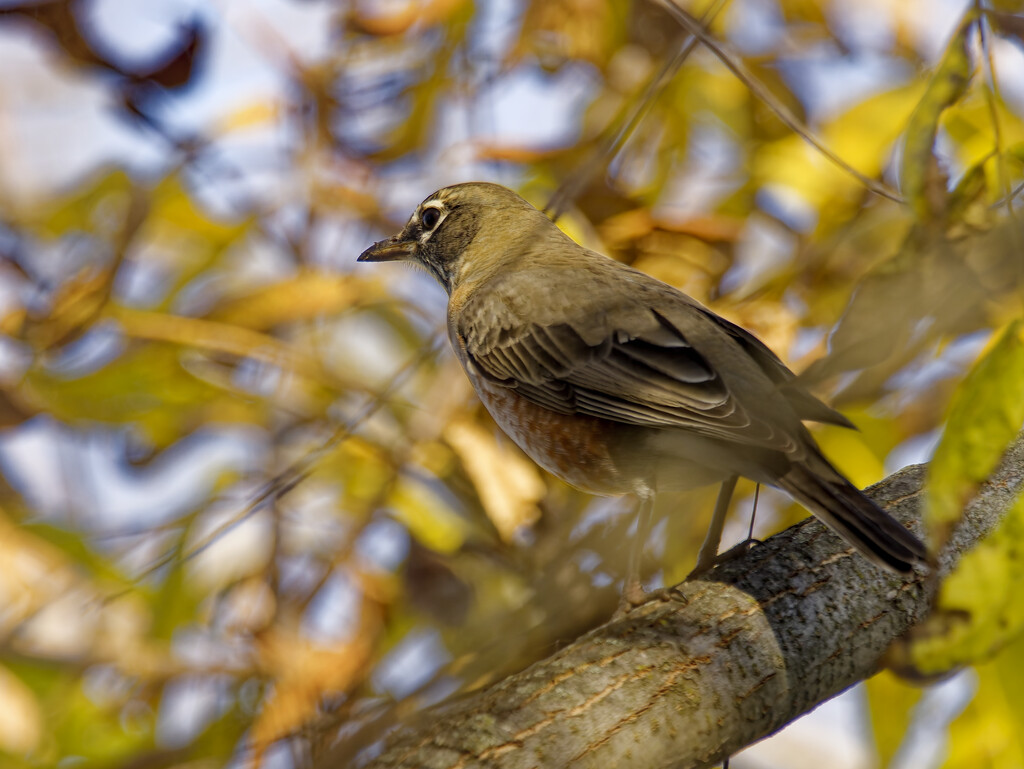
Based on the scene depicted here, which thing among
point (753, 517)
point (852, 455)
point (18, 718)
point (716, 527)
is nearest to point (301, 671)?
point (18, 718)

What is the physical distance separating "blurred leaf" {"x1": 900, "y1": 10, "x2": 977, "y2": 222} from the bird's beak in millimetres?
3166

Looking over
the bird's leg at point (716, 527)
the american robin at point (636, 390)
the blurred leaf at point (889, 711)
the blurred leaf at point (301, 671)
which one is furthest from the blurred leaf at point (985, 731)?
the blurred leaf at point (301, 671)

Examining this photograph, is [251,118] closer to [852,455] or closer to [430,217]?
[430,217]

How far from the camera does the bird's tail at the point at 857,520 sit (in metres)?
2.51

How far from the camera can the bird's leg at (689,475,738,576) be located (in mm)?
3323

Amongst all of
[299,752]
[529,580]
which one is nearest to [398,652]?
[529,580]

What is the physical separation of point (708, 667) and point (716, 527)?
97 cm

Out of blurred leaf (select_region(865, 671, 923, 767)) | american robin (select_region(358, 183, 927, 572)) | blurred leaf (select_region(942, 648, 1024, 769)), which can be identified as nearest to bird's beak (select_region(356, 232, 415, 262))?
american robin (select_region(358, 183, 927, 572))

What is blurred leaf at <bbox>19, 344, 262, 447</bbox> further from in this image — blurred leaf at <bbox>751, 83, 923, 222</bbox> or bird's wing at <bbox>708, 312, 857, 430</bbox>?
blurred leaf at <bbox>751, 83, 923, 222</bbox>

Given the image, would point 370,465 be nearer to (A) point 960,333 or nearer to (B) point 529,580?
(B) point 529,580

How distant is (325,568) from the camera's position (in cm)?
396

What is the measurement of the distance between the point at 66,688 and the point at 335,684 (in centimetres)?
99

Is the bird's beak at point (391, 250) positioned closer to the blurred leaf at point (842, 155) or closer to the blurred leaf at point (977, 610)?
the blurred leaf at point (842, 155)

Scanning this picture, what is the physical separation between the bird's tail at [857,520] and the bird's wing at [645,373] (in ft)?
0.49
